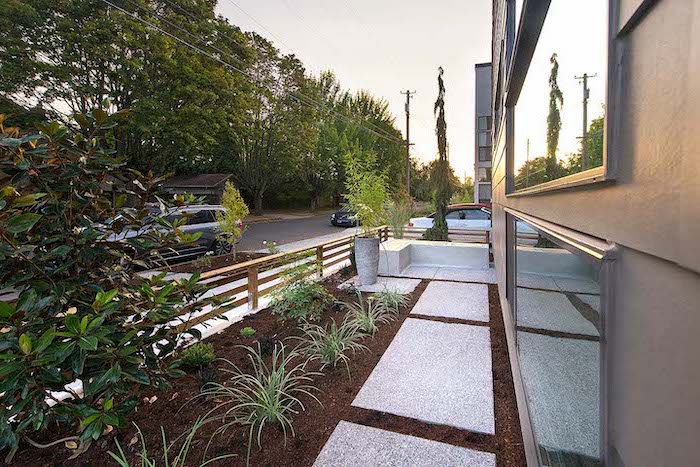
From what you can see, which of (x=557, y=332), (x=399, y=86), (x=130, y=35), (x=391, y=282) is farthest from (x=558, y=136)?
(x=399, y=86)

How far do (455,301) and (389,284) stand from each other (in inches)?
52.2

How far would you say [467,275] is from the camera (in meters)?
6.47

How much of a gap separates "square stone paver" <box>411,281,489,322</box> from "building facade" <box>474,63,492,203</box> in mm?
11455

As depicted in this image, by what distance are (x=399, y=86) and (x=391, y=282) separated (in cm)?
2099

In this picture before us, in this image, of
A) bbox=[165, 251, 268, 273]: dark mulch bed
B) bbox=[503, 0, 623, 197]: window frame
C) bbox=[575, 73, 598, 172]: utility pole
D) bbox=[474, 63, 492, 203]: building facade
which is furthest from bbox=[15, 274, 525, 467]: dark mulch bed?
bbox=[474, 63, 492, 203]: building facade

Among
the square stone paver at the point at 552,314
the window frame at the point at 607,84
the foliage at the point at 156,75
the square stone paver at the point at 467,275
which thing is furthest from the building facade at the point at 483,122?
the square stone paver at the point at 552,314

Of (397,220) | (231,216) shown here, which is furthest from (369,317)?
(397,220)

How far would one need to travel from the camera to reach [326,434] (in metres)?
2.17

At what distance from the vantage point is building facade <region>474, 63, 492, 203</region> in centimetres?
1582

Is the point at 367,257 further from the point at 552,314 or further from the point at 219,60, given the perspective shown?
the point at 219,60

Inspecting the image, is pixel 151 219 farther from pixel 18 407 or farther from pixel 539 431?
pixel 539 431

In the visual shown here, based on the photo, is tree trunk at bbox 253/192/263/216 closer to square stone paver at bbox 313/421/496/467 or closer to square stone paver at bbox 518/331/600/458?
square stone paver at bbox 313/421/496/467

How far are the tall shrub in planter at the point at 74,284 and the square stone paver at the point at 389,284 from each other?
3.59m

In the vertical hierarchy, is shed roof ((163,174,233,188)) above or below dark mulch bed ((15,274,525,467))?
above
